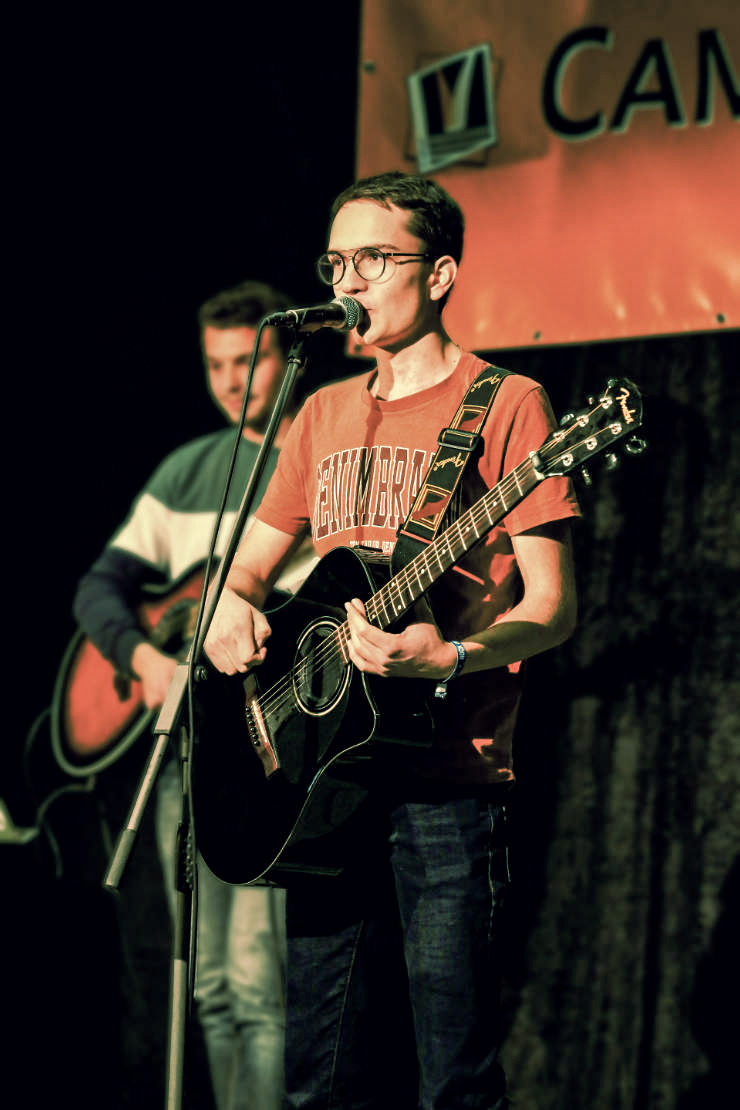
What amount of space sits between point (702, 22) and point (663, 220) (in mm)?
542

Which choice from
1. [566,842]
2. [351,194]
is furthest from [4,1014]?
[351,194]

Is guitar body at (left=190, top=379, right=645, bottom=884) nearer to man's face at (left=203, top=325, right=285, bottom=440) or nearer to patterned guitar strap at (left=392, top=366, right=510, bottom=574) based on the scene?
patterned guitar strap at (left=392, top=366, right=510, bottom=574)

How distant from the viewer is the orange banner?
307 cm

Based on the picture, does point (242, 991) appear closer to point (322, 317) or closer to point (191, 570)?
point (191, 570)

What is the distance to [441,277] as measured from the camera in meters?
2.14

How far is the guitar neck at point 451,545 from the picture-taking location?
1793mm

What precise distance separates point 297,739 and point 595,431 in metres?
0.76

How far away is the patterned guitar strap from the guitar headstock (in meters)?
0.19

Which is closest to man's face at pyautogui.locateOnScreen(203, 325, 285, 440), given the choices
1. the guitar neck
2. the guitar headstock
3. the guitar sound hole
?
the guitar sound hole

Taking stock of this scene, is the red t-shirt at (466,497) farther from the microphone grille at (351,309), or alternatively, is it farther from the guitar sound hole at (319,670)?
the microphone grille at (351,309)

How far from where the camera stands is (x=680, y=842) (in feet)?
9.64

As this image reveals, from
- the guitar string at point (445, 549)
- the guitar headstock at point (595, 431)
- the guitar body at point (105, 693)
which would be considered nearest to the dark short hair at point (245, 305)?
the guitar body at point (105, 693)

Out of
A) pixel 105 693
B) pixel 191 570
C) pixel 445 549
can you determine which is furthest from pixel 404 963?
pixel 105 693

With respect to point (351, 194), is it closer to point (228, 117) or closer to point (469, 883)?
point (469, 883)
